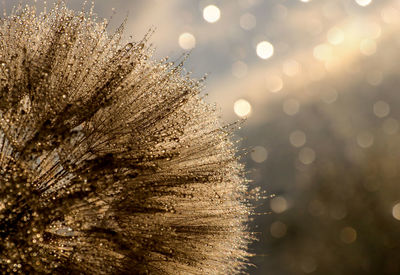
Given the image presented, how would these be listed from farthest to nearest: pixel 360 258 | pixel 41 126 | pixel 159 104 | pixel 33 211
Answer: pixel 360 258, pixel 159 104, pixel 41 126, pixel 33 211

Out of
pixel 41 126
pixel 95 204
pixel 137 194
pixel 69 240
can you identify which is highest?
pixel 41 126

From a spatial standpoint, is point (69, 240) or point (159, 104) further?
point (159, 104)

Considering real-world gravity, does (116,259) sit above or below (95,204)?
below

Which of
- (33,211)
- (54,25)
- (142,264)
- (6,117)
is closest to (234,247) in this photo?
(142,264)

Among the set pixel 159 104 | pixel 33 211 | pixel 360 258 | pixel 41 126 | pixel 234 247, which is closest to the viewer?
pixel 33 211

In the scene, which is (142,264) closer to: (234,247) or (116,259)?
(116,259)

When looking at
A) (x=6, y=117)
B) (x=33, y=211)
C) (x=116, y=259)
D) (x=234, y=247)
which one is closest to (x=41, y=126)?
(x=6, y=117)

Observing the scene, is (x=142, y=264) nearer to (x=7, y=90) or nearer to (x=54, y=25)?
(x=7, y=90)
